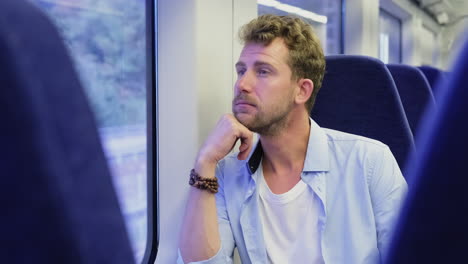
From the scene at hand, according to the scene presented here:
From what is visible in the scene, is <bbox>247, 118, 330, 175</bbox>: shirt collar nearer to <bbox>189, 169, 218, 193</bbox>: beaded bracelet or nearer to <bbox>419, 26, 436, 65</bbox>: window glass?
<bbox>189, 169, 218, 193</bbox>: beaded bracelet

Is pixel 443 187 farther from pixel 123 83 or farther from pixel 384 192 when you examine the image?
pixel 123 83

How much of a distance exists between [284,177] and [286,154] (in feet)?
0.24

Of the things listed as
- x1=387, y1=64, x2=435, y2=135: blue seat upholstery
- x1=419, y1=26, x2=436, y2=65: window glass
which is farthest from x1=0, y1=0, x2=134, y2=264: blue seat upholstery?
x1=419, y1=26, x2=436, y2=65: window glass

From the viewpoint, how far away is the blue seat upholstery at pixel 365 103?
145 cm

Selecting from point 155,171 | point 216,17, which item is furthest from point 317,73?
Result: point 155,171

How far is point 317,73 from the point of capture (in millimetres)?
1478

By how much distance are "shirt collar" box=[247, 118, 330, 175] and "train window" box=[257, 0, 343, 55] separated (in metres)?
0.97

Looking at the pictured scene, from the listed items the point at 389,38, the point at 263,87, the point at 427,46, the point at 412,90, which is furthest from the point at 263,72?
the point at 427,46

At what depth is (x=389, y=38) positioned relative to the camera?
16.5ft

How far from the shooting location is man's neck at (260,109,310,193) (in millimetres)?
1393

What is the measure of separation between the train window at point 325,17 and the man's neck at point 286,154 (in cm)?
91

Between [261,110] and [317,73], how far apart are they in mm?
215

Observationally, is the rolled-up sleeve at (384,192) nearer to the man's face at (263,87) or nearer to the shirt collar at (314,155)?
the shirt collar at (314,155)

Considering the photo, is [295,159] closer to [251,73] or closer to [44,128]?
[251,73]
